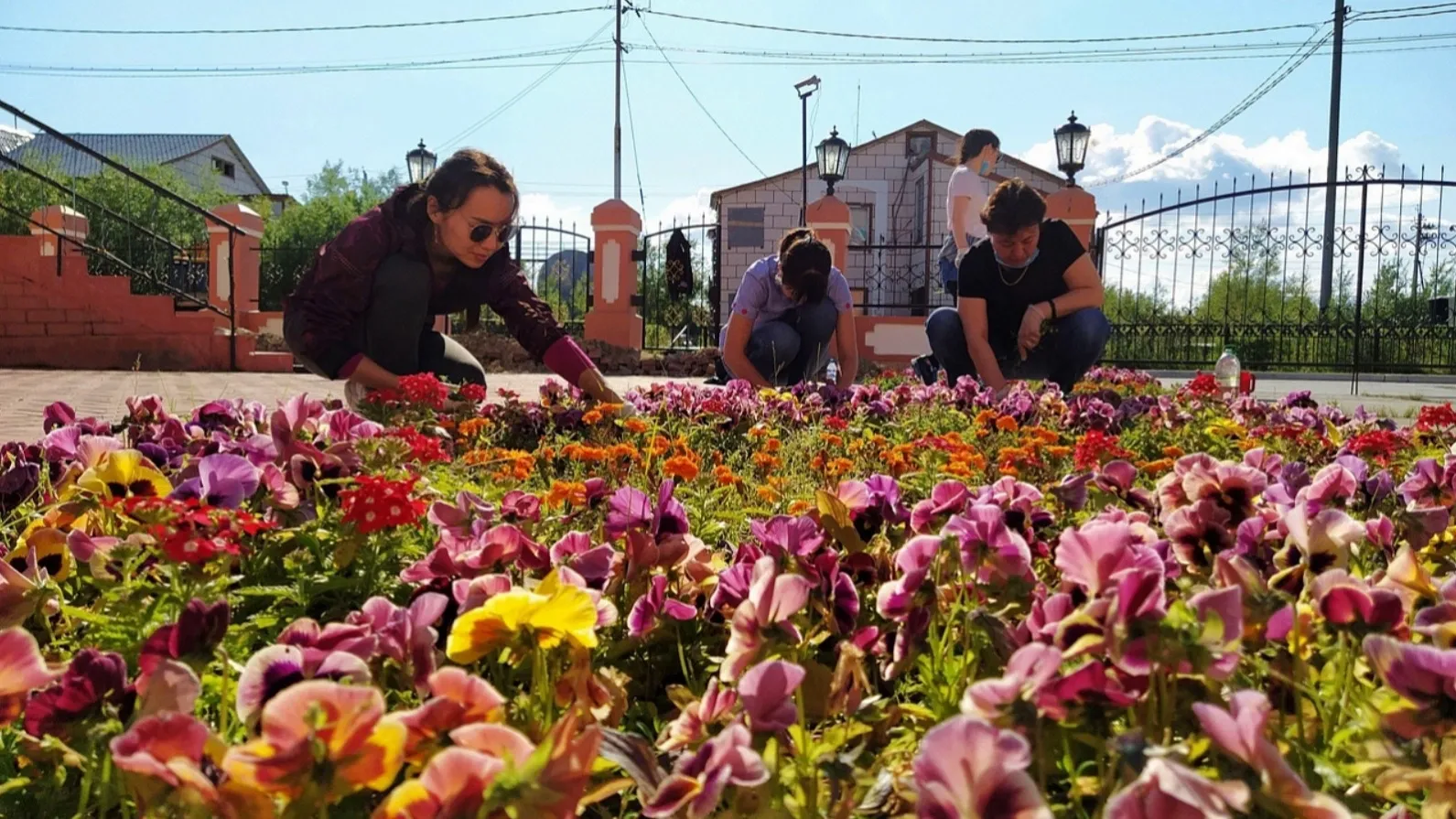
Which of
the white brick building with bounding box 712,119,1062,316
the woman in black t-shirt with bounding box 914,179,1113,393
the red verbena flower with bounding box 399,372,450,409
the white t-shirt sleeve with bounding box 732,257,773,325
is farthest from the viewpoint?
the white brick building with bounding box 712,119,1062,316

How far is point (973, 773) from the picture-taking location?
650mm

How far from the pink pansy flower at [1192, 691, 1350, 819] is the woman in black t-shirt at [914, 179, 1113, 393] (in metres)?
4.89

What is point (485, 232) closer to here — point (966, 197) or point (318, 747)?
point (318, 747)

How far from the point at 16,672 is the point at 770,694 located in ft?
1.94

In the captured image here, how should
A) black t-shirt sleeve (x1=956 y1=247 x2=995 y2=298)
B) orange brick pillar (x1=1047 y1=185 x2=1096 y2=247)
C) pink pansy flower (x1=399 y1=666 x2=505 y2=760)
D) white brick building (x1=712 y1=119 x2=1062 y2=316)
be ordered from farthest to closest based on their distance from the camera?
white brick building (x1=712 y1=119 x2=1062 y2=316) → orange brick pillar (x1=1047 y1=185 x2=1096 y2=247) → black t-shirt sleeve (x1=956 y1=247 x2=995 y2=298) → pink pansy flower (x1=399 y1=666 x2=505 y2=760)

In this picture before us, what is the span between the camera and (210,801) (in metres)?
0.70

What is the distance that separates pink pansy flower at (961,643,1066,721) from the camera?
2.52 ft

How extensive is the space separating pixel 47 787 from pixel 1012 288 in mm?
5379

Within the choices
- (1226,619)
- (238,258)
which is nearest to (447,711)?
(1226,619)

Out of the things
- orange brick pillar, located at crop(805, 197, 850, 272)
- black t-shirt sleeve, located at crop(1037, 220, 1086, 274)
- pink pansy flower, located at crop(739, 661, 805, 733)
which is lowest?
pink pansy flower, located at crop(739, 661, 805, 733)

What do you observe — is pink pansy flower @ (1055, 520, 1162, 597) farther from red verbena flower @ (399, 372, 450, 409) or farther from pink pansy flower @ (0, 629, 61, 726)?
red verbena flower @ (399, 372, 450, 409)

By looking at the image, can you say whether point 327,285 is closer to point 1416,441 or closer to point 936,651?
point 936,651

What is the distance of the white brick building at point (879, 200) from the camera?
26.8m

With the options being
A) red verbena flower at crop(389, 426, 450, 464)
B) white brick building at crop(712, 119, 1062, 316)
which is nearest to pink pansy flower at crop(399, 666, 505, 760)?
red verbena flower at crop(389, 426, 450, 464)
